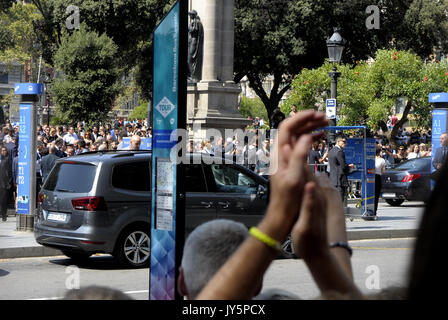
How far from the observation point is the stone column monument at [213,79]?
26.1 meters

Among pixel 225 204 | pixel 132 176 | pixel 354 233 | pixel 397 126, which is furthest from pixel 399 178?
pixel 132 176

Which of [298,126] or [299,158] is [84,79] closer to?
[298,126]

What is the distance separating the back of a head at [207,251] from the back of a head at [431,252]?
3.42 ft

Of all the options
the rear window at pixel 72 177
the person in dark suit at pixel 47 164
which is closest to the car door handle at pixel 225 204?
the rear window at pixel 72 177

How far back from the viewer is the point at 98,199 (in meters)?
11.3

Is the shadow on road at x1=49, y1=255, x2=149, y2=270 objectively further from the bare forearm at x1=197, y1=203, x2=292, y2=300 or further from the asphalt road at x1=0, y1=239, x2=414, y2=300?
the bare forearm at x1=197, y1=203, x2=292, y2=300

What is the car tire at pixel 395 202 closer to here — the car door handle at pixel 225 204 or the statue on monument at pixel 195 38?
the statue on monument at pixel 195 38

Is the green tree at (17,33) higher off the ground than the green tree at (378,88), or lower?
higher

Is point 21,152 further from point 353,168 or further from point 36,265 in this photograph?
point 353,168

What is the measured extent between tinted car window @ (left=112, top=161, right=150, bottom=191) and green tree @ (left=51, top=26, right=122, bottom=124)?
30.1m

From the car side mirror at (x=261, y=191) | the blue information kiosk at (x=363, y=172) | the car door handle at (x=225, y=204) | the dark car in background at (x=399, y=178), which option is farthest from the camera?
the dark car in background at (x=399, y=178)

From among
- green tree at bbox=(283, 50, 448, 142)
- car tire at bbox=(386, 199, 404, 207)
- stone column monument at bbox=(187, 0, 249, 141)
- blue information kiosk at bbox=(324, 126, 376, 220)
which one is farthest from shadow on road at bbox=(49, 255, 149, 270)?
green tree at bbox=(283, 50, 448, 142)

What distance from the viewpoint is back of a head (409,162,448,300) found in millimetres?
1100
